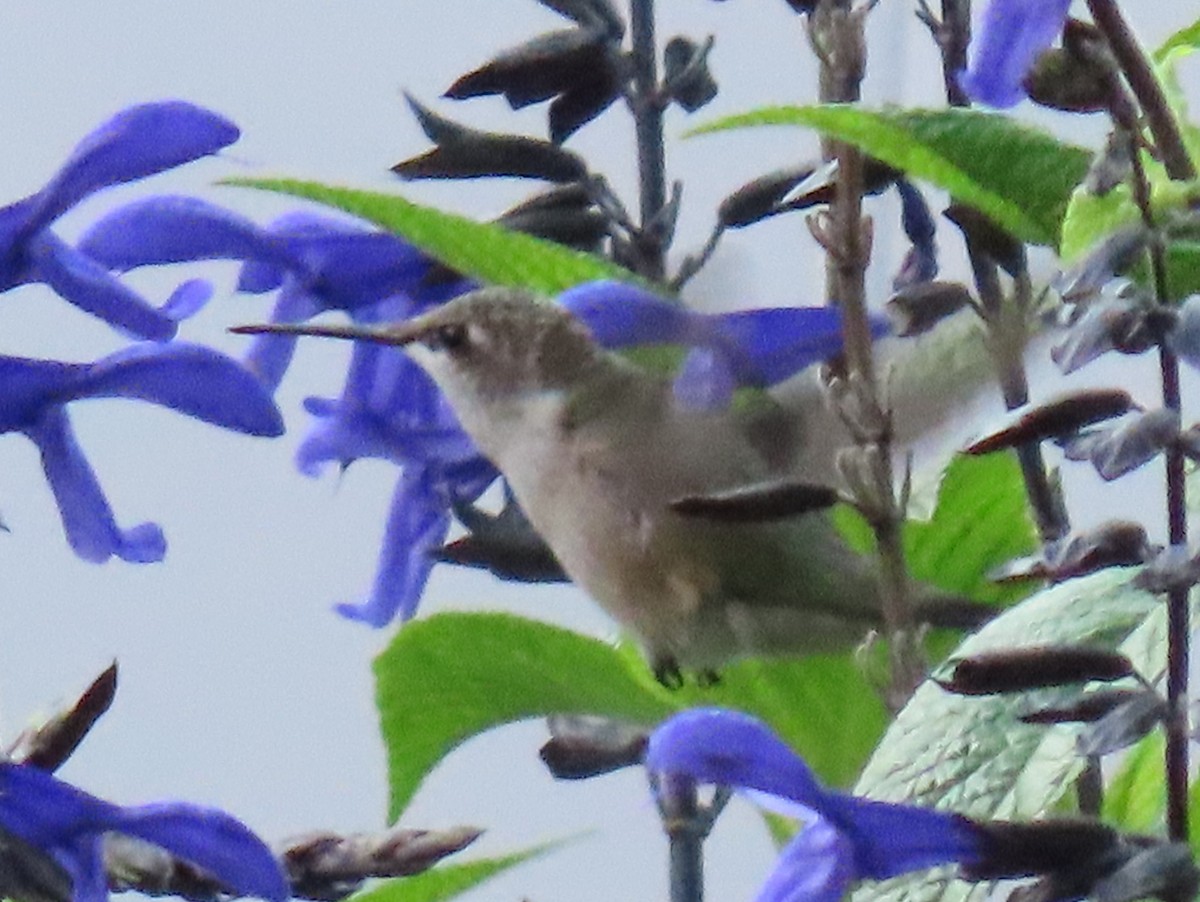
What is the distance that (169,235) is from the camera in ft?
1.86

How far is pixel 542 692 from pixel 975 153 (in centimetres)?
27

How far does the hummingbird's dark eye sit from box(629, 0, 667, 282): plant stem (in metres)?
0.07

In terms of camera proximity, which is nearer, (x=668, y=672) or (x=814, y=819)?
(x=814, y=819)

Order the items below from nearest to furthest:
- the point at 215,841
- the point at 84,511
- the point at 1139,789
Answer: the point at 215,841 → the point at 84,511 → the point at 1139,789

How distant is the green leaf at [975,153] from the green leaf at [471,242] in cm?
10

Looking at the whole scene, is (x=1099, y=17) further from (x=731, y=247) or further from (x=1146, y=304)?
(x=731, y=247)

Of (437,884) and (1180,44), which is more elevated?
(1180,44)

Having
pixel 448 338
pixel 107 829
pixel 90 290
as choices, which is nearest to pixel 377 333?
pixel 448 338

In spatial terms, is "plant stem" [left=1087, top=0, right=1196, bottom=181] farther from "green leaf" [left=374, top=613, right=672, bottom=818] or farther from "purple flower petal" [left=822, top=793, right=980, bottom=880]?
A: "green leaf" [left=374, top=613, right=672, bottom=818]

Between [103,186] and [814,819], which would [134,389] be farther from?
→ [814,819]

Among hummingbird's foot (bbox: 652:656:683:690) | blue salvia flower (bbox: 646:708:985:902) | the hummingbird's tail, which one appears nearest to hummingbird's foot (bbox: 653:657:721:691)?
hummingbird's foot (bbox: 652:656:683:690)

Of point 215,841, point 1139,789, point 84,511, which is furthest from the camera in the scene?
point 1139,789

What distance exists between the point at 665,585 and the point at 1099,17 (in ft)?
1.00

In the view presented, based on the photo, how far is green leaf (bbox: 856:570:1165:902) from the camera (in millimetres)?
413
